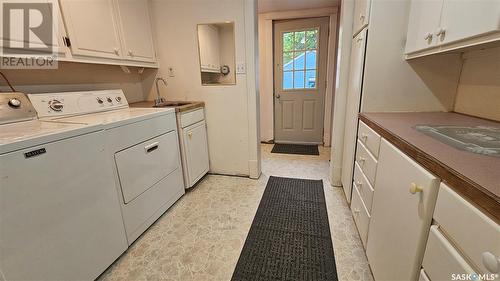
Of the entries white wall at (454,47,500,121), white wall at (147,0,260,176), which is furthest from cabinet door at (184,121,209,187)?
white wall at (454,47,500,121)

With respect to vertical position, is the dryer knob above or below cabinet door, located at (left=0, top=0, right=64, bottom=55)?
below

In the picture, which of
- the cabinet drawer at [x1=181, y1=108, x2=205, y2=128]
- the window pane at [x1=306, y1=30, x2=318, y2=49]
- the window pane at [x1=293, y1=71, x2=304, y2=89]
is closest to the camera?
the cabinet drawer at [x1=181, y1=108, x2=205, y2=128]

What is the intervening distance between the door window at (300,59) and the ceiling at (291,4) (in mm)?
354

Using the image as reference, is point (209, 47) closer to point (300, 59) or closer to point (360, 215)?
point (300, 59)

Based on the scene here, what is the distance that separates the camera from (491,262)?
455 millimetres

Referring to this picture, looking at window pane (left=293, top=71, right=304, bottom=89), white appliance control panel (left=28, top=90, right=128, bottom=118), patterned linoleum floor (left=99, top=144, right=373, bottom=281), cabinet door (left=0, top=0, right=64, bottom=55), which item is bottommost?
patterned linoleum floor (left=99, top=144, right=373, bottom=281)

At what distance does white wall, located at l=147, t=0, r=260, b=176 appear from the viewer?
219 centimetres

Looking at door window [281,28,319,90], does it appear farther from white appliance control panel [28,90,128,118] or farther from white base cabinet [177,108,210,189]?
white appliance control panel [28,90,128,118]

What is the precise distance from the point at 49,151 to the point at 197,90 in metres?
1.60

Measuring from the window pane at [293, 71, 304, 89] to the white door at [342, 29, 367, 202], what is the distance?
5.43 ft

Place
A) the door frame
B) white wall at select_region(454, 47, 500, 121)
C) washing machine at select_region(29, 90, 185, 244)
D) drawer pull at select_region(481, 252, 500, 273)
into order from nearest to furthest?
drawer pull at select_region(481, 252, 500, 273)
white wall at select_region(454, 47, 500, 121)
washing machine at select_region(29, 90, 185, 244)
the door frame

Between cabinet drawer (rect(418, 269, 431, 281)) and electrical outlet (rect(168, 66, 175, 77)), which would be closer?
cabinet drawer (rect(418, 269, 431, 281))

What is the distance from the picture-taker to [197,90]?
2445 mm

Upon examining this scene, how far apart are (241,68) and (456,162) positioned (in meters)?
1.96
